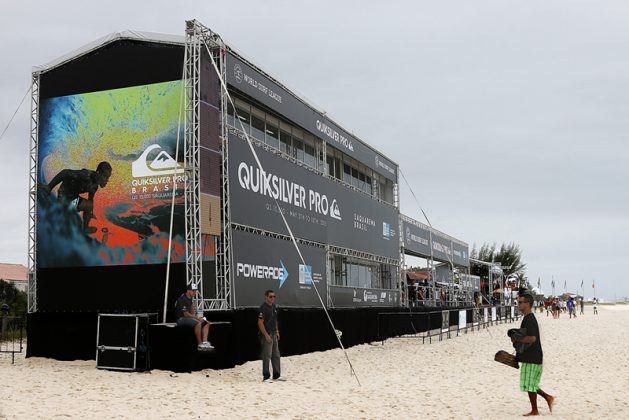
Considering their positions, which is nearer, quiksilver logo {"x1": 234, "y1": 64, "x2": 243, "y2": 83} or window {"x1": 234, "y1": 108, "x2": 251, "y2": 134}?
quiksilver logo {"x1": 234, "y1": 64, "x2": 243, "y2": 83}

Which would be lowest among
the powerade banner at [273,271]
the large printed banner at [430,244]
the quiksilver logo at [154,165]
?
the powerade banner at [273,271]

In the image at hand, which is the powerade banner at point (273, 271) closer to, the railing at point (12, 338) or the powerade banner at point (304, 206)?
the powerade banner at point (304, 206)

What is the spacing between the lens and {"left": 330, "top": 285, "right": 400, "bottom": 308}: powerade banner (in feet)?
79.3

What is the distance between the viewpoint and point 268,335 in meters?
12.0

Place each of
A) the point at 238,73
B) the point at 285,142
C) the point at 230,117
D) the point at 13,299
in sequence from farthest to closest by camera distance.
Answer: the point at 13,299 < the point at 285,142 < the point at 230,117 < the point at 238,73

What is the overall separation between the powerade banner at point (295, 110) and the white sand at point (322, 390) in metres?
7.27

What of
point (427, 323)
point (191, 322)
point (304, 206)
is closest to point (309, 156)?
point (304, 206)

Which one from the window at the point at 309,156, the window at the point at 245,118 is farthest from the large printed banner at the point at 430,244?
the window at the point at 245,118

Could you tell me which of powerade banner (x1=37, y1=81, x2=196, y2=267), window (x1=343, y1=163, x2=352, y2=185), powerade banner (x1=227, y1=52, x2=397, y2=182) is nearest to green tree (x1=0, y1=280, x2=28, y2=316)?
powerade banner (x1=37, y1=81, x2=196, y2=267)

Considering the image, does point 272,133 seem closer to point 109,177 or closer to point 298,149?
point 298,149

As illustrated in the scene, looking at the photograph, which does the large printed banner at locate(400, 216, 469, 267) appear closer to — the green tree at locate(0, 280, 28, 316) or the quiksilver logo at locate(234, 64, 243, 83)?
the quiksilver logo at locate(234, 64, 243, 83)

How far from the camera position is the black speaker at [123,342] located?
41.2ft

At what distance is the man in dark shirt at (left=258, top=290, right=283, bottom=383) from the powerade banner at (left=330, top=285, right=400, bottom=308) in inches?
449

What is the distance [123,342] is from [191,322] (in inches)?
52.2
